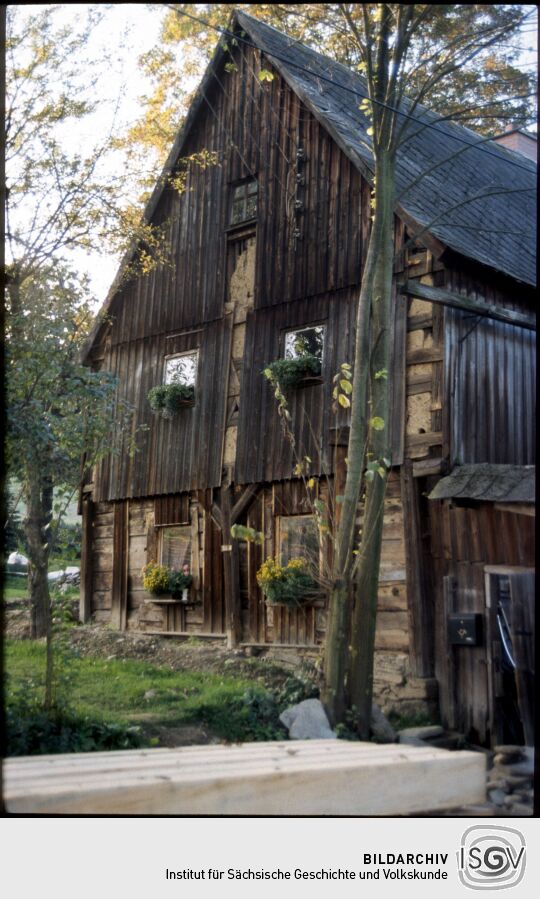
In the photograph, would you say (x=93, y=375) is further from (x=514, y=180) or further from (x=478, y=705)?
(x=514, y=180)

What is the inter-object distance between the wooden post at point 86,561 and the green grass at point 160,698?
13.3 ft

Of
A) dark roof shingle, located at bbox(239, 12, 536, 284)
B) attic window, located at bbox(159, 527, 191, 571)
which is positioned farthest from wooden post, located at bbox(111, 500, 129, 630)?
dark roof shingle, located at bbox(239, 12, 536, 284)

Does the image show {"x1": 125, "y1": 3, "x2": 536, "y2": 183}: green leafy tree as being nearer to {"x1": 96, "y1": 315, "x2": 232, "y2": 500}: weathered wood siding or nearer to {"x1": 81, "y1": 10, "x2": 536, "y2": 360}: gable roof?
{"x1": 81, "y1": 10, "x2": 536, "y2": 360}: gable roof

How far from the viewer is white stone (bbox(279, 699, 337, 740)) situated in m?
8.17

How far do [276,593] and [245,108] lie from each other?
698cm

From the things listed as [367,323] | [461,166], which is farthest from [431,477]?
[461,166]

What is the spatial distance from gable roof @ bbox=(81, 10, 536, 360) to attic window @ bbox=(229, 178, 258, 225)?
118 centimetres

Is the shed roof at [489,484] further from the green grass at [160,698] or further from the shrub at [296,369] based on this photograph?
the green grass at [160,698]

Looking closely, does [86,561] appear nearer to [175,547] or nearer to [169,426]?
[175,547]
